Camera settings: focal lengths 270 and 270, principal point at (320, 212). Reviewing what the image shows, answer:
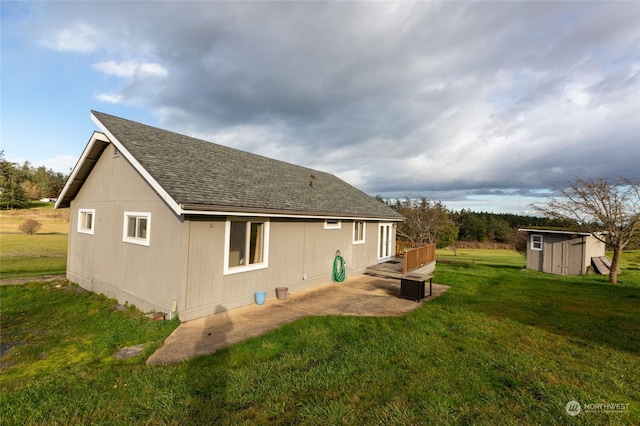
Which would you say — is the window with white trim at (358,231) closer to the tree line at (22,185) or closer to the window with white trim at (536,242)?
the window with white trim at (536,242)

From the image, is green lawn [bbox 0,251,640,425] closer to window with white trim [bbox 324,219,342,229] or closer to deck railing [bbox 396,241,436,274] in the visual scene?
deck railing [bbox 396,241,436,274]

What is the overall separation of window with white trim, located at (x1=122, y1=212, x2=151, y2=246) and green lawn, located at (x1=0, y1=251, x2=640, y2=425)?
6.80ft

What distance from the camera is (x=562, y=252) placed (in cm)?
1827

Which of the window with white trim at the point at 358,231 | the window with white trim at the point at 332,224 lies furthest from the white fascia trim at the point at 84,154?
the window with white trim at the point at 358,231

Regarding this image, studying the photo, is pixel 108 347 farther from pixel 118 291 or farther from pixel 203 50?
pixel 203 50

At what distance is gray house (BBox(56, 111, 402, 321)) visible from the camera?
711 cm

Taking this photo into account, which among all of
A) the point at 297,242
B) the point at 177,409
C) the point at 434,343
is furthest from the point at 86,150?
the point at 434,343

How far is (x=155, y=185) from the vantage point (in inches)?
273

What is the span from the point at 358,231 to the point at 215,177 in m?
7.94

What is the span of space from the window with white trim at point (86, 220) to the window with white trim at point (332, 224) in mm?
8967

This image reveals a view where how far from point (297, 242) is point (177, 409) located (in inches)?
276

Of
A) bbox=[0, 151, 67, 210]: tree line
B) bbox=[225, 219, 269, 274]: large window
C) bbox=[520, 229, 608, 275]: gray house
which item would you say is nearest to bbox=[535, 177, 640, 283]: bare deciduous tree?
bbox=[520, 229, 608, 275]: gray house

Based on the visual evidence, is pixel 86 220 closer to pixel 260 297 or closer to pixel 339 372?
pixel 260 297

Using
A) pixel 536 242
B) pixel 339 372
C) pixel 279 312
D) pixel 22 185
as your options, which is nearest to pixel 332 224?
pixel 279 312
